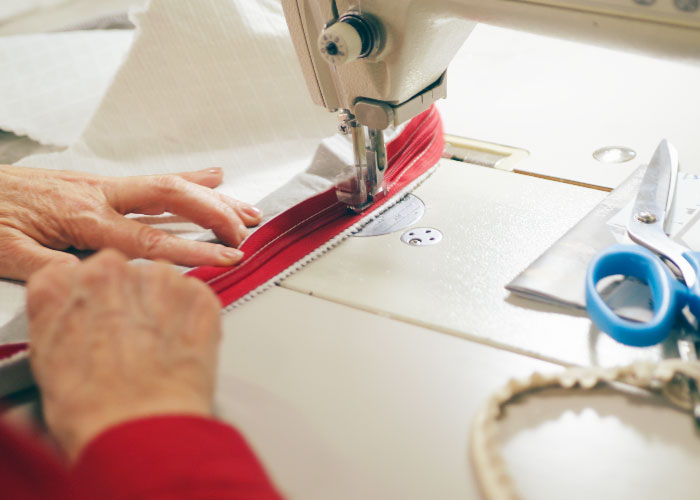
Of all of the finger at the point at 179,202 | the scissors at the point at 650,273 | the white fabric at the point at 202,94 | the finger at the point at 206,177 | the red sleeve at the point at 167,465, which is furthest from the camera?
the white fabric at the point at 202,94

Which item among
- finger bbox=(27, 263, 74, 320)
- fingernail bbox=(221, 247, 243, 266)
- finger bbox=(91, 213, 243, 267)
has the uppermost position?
finger bbox=(27, 263, 74, 320)

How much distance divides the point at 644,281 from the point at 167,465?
527 millimetres

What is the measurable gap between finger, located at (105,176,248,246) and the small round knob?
0.88 ft

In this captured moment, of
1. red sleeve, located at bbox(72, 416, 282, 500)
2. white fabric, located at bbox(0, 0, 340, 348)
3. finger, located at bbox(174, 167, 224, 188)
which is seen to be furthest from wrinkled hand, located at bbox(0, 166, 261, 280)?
red sleeve, located at bbox(72, 416, 282, 500)

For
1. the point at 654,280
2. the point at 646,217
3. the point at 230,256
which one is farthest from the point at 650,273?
the point at 230,256

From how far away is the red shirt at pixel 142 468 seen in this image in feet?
1.36

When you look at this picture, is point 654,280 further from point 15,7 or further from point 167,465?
point 15,7

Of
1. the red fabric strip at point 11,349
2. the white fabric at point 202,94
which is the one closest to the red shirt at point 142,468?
the red fabric strip at point 11,349

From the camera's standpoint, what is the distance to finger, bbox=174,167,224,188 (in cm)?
103

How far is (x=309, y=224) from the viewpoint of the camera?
0.89m

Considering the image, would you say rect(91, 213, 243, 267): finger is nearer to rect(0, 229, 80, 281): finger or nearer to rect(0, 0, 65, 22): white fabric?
rect(0, 229, 80, 281): finger

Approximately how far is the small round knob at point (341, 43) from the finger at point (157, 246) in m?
0.27

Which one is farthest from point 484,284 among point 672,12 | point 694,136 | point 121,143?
point 121,143

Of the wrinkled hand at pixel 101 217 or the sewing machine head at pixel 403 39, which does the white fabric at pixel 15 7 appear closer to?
the wrinkled hand at pixel 101 217
